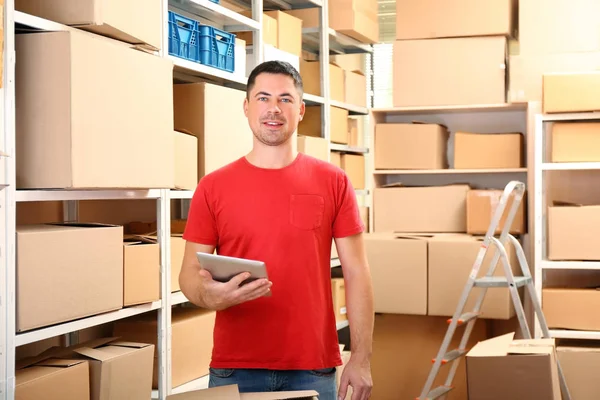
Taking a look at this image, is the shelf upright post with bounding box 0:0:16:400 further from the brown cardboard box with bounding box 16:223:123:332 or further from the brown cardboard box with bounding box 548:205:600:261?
the brown cardboard box with bounding box 548:205:600:261

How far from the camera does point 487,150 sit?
15.4 ft

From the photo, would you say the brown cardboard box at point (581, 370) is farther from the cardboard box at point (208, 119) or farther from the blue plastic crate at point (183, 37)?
the blue plastic crate at point (183, 37)

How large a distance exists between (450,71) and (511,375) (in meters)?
2.16

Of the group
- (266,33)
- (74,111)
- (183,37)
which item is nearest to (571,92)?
(266,33)

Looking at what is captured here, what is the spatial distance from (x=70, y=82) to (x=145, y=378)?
102cm

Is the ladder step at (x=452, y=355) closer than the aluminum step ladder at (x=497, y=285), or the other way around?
the aluminum step ladder at (x=497, y=285)

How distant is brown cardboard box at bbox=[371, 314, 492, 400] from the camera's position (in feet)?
15.1

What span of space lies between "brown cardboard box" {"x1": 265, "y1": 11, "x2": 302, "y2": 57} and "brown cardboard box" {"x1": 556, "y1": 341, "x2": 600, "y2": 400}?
2.01 meters

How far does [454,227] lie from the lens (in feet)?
15.5

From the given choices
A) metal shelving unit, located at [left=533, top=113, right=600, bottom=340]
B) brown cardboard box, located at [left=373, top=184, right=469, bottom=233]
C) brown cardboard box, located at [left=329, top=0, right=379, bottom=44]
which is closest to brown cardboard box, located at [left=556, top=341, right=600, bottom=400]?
metal shelving unit, located at [left=533, top=113, right=600, bottom=340]

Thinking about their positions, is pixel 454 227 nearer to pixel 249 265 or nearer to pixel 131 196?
pixel 131 196

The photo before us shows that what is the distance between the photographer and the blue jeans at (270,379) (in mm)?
2146

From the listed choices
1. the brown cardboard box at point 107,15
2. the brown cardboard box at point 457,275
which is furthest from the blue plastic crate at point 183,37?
the brown cardboard box at point 457,275

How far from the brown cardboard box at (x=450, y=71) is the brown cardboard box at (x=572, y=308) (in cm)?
122
